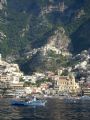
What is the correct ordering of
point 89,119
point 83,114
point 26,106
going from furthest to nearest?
point 26,106 < point 83,114 < point 89,119

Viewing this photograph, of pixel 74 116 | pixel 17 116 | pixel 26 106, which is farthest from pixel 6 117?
pixel 26 106

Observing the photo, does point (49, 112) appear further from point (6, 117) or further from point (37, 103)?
point (37, 103)

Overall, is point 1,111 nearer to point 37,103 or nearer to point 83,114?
point 83,114

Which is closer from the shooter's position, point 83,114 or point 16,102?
point 83,114

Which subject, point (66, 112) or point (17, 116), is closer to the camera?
point (17, 116)

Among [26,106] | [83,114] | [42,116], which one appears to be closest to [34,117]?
[42,116]

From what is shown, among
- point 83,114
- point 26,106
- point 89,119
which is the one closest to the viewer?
point 89,119

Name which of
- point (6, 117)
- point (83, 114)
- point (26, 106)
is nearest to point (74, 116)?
point (83, 114)

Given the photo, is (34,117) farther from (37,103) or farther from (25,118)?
(37,103)
